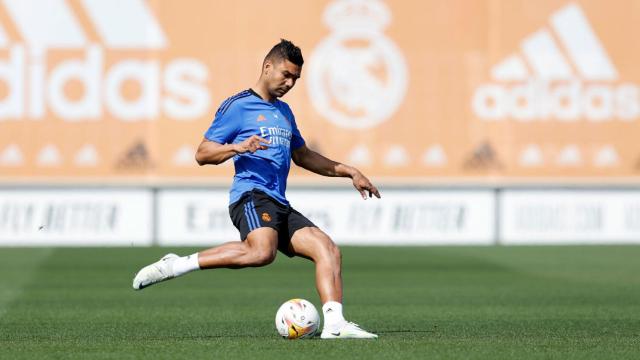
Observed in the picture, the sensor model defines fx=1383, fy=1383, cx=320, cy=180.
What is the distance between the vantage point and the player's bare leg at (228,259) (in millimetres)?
9375

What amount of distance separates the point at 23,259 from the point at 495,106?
10.2m

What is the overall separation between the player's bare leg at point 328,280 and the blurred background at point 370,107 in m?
15.7

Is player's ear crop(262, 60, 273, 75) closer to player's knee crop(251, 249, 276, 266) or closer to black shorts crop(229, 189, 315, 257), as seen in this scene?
black shorts crop(229, 189, 315, 257)

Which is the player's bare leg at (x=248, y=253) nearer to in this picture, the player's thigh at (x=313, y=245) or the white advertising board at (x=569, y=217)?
the player's thigh at (x=313, y=245)

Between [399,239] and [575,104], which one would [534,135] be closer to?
[575,104]

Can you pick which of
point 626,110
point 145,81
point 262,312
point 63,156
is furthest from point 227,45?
point 262,312

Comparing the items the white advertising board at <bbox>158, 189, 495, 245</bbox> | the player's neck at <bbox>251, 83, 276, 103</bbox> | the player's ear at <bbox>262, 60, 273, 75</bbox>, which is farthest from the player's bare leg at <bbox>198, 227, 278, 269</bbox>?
the white advertising board at <bbox>158, 189, 495, 245</bbox>

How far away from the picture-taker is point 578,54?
26828 mm

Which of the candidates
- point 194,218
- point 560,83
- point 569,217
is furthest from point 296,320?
point 560,83

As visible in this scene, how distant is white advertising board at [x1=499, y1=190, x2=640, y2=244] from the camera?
2558 cm

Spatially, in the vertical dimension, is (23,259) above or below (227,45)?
below

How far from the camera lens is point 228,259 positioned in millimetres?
9422

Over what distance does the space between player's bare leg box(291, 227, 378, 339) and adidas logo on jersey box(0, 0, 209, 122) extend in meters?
17.1

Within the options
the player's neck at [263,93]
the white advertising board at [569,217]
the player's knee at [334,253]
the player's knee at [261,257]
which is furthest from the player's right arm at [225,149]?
the white advertising board at [569,217]
